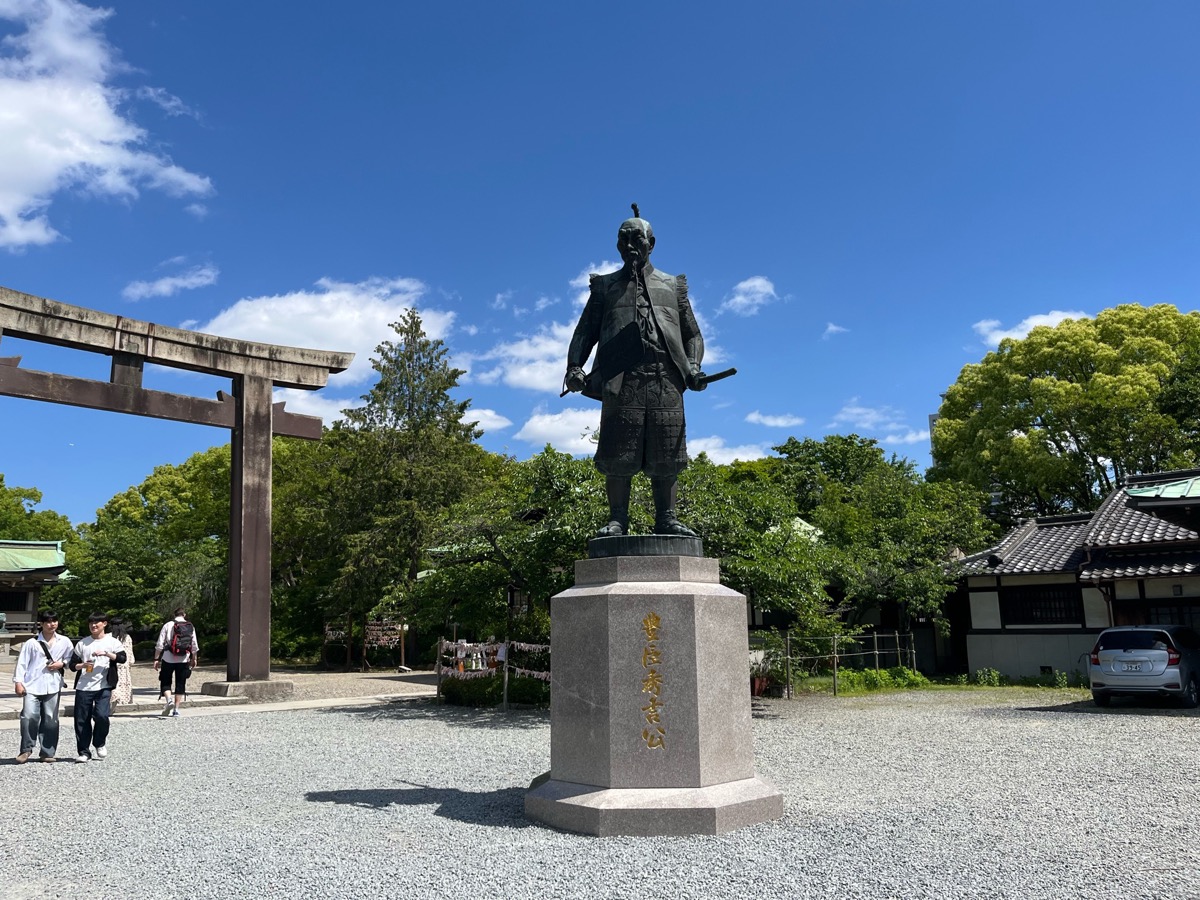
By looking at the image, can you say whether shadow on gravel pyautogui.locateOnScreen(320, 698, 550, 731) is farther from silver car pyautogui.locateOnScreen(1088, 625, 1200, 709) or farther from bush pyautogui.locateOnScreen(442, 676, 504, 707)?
silver car pyautogui.locateOnScreen(1088, 625, 1200, 709)

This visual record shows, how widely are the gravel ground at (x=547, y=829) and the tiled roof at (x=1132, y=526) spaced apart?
743cm

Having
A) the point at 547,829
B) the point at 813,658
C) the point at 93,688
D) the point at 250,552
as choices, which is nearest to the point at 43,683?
the point at 93,688

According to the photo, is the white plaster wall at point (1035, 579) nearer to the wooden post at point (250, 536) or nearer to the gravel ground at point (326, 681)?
the gravel ground at point (326, 681)

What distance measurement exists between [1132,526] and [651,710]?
17.3 m

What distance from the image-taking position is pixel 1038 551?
21406 millimetres

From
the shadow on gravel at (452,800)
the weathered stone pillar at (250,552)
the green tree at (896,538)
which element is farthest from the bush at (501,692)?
the shadow on gravel at (452,800)

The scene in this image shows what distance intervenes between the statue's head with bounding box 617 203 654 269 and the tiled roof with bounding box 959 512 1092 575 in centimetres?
1597

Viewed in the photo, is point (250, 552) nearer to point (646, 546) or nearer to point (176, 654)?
point (176, 654)

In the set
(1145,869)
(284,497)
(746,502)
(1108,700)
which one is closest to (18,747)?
(746,502)

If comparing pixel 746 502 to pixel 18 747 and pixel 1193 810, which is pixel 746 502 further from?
pixel 18 747

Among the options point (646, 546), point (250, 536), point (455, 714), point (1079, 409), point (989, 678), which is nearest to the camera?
point (646, 546)

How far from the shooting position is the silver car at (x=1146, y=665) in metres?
14.2

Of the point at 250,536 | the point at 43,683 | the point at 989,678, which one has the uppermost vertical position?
the point at 250,536

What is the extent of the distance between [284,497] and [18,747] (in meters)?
18.8
